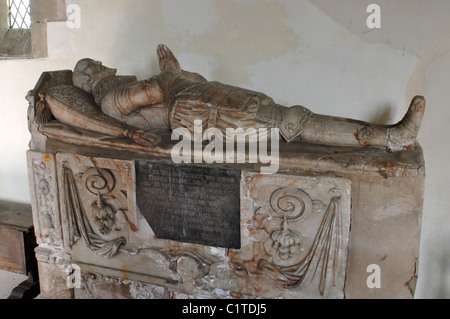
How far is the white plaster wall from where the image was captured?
9.20 feet

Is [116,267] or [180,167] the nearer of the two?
[180,167]

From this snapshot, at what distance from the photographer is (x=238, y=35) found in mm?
3182

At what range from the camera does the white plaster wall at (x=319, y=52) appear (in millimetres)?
2805

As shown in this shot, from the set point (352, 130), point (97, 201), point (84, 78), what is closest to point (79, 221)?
point (97, 201)

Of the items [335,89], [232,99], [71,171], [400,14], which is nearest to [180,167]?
[232,99]

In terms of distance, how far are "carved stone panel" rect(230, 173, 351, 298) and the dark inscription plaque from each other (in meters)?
0.09

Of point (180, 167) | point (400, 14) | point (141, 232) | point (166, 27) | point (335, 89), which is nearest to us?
point (180, 167)

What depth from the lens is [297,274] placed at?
7.46 feet

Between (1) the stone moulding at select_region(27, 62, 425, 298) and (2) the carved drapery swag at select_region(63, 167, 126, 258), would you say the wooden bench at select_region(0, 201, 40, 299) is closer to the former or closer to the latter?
(1) the stone moulding at select_region(27, 62, 425, 298)

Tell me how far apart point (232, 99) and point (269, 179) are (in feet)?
1.82

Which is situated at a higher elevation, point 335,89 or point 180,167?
point 335,89

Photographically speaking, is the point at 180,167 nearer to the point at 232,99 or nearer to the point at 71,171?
the point at 232,99

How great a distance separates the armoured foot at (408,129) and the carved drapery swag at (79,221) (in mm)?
1833

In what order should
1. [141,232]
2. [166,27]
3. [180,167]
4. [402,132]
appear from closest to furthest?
[402,132] → [180,167] → [141,232] → [166,27]
